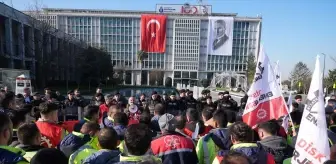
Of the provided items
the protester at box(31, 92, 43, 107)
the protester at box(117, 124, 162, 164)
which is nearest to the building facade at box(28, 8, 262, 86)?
the protester at box(31, 92, 43, 107)

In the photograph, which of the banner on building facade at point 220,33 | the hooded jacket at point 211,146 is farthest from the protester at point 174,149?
the banner on building facade at point 220,33

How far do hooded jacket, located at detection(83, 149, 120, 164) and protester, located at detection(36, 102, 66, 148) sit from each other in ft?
4.33

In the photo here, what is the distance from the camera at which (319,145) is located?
241cm

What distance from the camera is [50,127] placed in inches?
147

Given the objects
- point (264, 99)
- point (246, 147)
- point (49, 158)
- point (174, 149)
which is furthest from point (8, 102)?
point (246, 147)

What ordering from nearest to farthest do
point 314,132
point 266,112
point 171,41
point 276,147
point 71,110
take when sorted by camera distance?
point 314,132
point 276,147
point 266,112
point 71,110
point 171,41

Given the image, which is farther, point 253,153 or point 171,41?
point 171,41

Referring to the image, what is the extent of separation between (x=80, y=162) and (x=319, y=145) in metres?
2.26

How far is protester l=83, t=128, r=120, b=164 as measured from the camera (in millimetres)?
2547

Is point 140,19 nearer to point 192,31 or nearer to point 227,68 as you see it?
point 192,31

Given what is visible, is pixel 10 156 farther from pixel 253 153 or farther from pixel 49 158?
pixel 253 153

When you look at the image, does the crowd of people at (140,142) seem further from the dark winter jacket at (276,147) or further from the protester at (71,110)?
the protester at (71,110)

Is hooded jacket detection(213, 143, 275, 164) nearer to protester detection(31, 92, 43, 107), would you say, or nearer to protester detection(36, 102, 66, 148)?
protester detection(36, 102, 66, 148)

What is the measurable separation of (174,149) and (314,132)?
137cm
